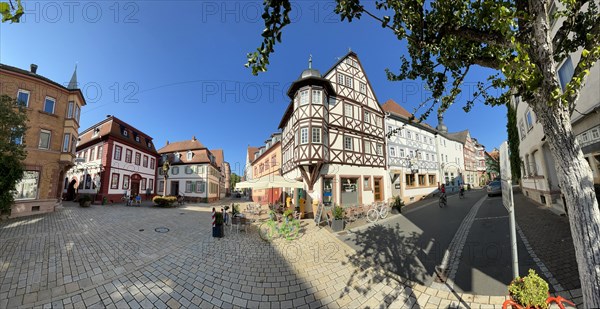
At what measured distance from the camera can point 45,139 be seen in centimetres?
1468

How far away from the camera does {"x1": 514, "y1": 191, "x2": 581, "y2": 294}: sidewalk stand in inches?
173

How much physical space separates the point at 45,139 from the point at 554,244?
25994 millimetres

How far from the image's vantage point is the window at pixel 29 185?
13.2 metres

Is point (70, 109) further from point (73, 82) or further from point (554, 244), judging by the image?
point (554, 244)

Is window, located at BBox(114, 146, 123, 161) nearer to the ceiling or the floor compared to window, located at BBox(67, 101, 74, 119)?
nearer to the floor

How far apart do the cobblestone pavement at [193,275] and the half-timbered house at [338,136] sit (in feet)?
21.3

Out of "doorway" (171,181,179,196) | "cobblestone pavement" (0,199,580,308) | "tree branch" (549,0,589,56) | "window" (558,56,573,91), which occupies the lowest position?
"cobblestone pavement" (0,199,580,308)

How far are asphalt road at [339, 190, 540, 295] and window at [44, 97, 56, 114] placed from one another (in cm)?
2106

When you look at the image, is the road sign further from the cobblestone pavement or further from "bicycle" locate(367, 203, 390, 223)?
"bicycle" locate(367, 203, 390, 223)

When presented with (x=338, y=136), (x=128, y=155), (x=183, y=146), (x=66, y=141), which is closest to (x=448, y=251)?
(x=338, y=136)

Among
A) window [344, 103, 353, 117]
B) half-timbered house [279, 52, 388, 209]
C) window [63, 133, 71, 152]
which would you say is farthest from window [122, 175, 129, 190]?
window [344, 103, 353, 117]

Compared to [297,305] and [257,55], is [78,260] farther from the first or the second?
[257,55]

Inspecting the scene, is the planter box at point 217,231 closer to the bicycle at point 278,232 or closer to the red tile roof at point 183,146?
the bicycle at point 278,232

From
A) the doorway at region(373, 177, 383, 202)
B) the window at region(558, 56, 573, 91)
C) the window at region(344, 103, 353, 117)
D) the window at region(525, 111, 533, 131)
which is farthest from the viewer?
the doorway at region(373, 177, 383, 202)
